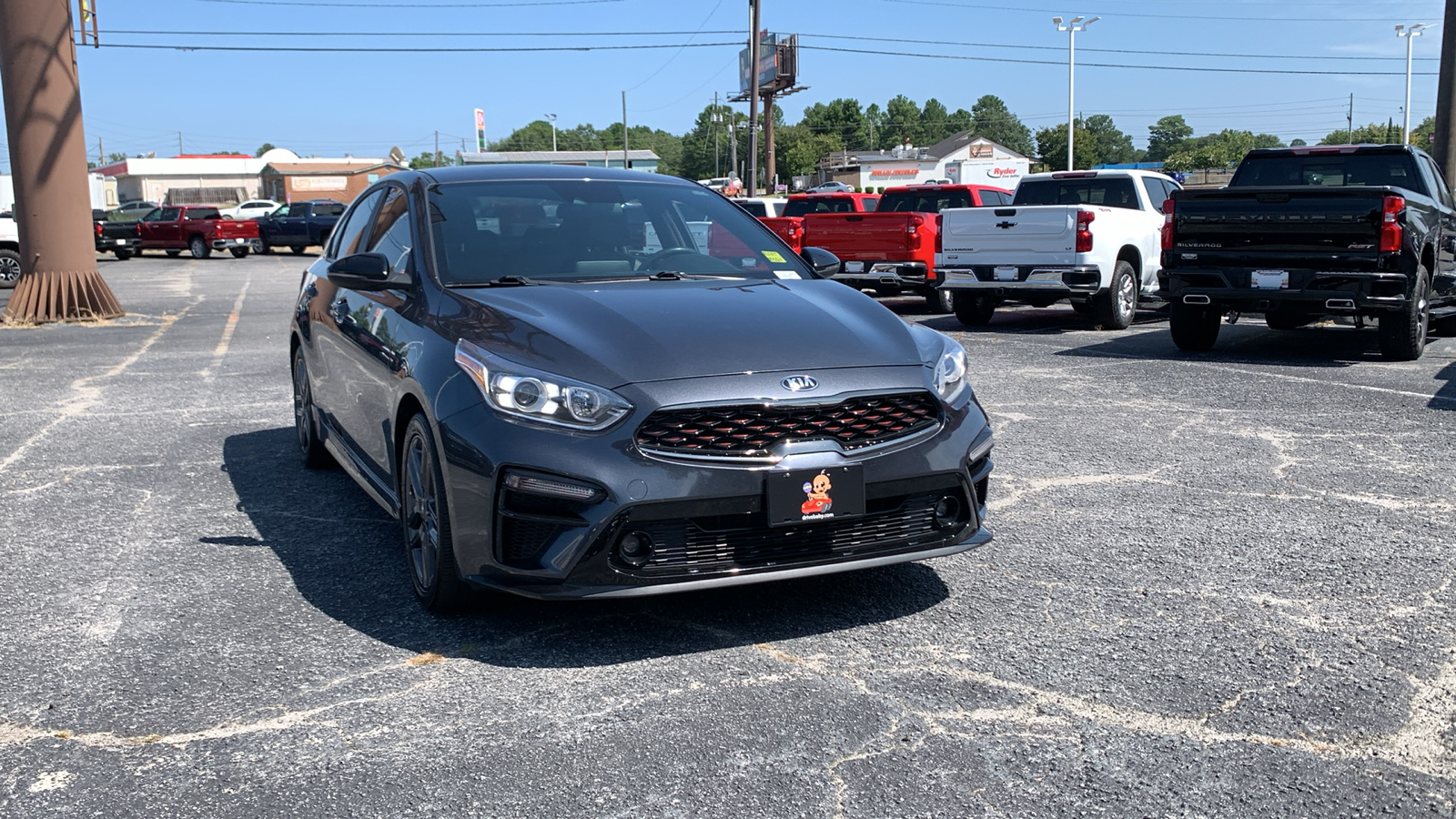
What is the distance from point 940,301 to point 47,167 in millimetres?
11444

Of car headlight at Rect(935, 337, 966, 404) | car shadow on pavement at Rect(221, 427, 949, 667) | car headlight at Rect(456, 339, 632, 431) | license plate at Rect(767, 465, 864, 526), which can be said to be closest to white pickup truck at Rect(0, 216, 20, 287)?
car shadow on pavement at Rect(221, 427, 949, 667)

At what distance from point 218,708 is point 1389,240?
9.93m

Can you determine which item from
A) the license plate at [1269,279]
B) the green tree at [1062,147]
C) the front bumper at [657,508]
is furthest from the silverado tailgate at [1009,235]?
the green tree at [1062,147]

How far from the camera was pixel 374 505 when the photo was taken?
241 inches

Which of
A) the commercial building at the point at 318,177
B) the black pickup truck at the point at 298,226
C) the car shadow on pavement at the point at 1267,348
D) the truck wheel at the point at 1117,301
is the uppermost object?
the commercial building at the point at 318,177

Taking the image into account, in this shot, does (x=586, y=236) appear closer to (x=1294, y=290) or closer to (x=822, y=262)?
(x=822, y=262)

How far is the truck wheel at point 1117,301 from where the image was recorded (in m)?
14.4

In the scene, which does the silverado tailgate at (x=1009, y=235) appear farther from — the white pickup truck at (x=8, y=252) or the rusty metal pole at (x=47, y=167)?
the white pickup truck at (x=8, y=252)

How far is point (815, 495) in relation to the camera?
155 inches

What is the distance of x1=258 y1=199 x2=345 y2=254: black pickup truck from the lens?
3888cm

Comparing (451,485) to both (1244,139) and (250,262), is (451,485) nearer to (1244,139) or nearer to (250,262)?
(250,262)

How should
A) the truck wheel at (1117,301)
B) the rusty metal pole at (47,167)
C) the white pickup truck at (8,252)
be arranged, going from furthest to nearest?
the white pickup truck at (8,252), the rusty metal pole at (47,167), the truck wheel at (1117,301)

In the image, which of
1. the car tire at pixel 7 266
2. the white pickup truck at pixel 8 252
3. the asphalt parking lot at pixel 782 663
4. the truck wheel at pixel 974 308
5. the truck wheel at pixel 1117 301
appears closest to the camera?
the asphalt parking lot at pixel 782 663

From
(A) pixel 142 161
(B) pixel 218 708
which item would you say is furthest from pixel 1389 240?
(A) pixel 142 161
